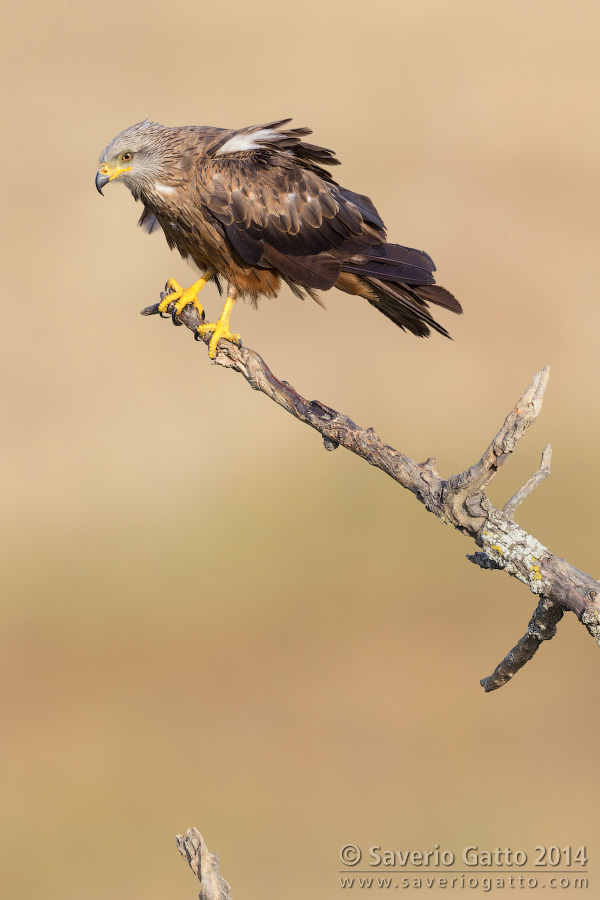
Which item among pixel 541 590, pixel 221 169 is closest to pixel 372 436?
pixel 541 590

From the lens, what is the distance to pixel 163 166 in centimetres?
527

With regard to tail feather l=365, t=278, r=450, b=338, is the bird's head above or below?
below

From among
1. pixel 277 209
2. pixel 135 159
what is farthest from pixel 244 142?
pixel 135 159

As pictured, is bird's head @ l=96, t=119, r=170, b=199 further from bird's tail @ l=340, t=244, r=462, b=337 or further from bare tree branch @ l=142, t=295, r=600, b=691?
bare tree branch @ l=142, t=295, r=600, b=691

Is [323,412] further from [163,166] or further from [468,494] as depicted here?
[163,166]

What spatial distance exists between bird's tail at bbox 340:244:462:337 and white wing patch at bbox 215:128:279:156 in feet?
3.17

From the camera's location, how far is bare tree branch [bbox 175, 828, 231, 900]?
8.98ft

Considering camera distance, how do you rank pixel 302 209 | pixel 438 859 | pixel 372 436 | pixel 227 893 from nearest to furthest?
pixel 227 893 → pixel 372 436 → pixel 438 859 → pixel 302 209

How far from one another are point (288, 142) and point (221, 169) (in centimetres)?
50

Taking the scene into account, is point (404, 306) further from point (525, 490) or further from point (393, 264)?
point (525, 490)

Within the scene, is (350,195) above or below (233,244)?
above

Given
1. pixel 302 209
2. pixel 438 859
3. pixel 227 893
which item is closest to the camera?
pixel 227 893

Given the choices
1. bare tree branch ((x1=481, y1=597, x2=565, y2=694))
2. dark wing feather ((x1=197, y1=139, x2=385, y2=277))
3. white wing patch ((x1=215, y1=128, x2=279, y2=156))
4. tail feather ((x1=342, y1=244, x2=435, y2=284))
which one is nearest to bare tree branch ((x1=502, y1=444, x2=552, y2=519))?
bare tree branch ((x1=481, y1=597, x2=565, y2=694))

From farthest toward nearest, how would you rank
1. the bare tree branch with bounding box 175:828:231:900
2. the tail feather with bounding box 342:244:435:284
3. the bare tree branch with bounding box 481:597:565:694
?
1. the tail feather with bounding box 342:244:435:284
2. the bare tree branch with bounding box 481:597:565:694
3. the bare tree branch with bounding box 175:828:231:900
